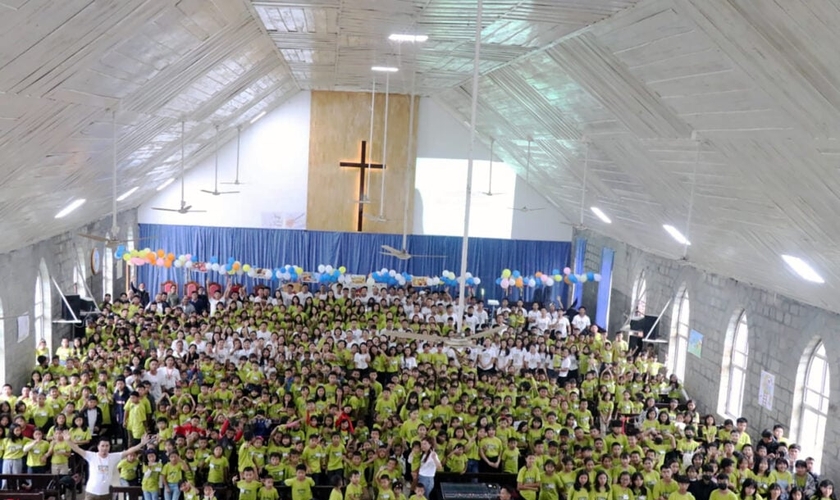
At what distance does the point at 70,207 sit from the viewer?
14.8m

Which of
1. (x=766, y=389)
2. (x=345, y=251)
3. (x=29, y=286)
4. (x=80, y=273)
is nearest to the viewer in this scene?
(x=766, y=389)

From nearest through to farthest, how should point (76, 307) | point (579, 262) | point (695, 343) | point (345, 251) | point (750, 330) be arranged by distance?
point (750, 330)
point (695, 343)
point (76, 307)
point (345, 251)
point (579, 262)

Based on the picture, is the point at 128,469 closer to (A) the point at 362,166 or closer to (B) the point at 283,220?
(B) the point at 283,220

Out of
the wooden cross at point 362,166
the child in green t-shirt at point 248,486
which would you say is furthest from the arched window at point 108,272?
the child in green t-shirt at point 248,486

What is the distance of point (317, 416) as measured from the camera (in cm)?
1134

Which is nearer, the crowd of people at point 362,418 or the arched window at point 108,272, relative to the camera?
the crowd of people at point 362,418

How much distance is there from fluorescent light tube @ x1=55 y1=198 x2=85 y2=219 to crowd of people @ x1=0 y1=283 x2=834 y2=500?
2.46 metres

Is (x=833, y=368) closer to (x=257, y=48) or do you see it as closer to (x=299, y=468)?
(x=299, y=468)

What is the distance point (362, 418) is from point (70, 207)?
7.02 metres

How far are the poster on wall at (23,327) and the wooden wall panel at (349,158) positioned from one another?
9245mm

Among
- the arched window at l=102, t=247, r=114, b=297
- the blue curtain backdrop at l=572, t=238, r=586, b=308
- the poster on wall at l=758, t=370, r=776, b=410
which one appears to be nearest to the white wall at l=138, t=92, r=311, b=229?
the arched window at l=102, t=247, r=114, b=297

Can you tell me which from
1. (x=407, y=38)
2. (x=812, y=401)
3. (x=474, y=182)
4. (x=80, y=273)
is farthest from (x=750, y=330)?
(x=80, y=273)

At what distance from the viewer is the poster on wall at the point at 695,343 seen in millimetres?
16078

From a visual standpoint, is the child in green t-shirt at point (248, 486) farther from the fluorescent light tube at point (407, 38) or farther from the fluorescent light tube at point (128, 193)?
the fluorescent light tube at point (128, 193)
